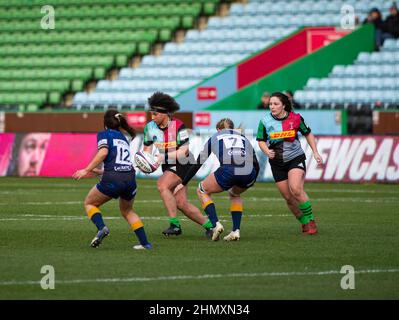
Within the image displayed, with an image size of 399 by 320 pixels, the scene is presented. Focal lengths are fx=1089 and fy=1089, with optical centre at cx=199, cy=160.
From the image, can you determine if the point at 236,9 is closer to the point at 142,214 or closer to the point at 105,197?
the point at 142,214

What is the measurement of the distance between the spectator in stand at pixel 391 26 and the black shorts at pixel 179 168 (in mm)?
20890

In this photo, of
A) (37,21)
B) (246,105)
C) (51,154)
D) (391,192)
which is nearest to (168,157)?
(391,192)

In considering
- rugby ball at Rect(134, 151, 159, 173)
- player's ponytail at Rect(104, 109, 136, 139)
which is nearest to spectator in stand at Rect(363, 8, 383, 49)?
rugby ball at Rect(134, 151, 159, 173)

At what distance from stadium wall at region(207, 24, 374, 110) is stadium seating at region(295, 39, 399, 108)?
498 millimetres

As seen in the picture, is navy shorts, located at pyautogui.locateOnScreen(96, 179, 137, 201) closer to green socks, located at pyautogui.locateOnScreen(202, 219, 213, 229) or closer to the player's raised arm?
the player's raised arm

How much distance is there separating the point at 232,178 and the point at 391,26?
862 inches

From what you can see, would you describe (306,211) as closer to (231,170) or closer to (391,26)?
(231,170)

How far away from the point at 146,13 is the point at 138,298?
1297 inches

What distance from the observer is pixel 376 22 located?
1414 inches

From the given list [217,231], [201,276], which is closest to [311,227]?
[217,231]

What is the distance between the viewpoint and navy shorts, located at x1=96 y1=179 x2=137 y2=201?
13.8 metres

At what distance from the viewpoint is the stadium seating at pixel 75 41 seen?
4031 cm

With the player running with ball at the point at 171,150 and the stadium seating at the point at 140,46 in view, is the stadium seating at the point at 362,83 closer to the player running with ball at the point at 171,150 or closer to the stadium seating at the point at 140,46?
the stadium seating at the point at 140,46

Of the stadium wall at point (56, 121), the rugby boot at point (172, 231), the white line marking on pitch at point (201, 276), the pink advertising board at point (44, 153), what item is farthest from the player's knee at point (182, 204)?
the stadium wall at point (56, 121)
